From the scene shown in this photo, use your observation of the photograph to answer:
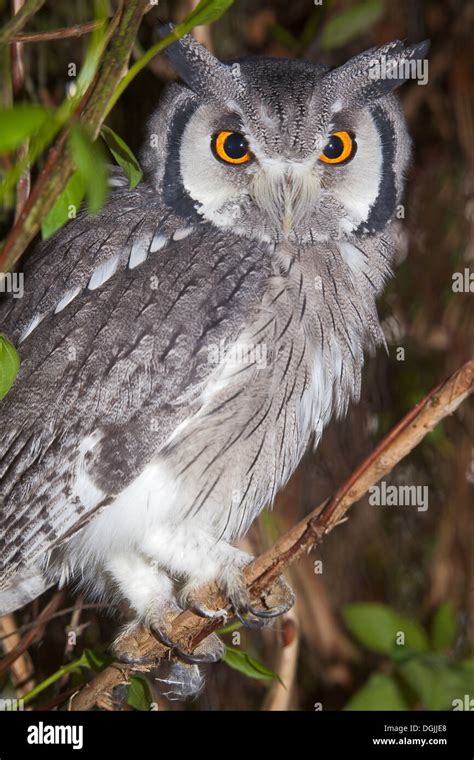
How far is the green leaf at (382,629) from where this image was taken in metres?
1.63

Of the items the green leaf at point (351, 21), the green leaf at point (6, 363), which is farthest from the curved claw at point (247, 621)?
the green leaf at point (351, 21)

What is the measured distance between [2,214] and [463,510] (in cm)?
172

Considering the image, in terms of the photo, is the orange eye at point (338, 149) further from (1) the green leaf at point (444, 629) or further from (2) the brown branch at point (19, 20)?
(1) the green leaf at point (444, 629)

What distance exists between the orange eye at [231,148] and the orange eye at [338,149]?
5.0 inches

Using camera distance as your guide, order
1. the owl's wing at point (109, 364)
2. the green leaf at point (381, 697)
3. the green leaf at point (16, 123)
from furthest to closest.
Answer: the green leaf at point (381, 697) < the owl's wing at point (109, 364) < the green leaf at point (16, 123)

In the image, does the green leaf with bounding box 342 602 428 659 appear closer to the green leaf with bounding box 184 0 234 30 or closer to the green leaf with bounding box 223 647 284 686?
the green leaf with bounding box 223 647 284 686

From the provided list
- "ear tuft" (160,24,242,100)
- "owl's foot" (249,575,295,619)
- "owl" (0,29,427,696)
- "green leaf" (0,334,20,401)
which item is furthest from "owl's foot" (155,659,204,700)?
"ear tuft" (160,24,242,100)

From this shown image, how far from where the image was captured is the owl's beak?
134 cm

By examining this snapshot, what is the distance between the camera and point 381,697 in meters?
1.62

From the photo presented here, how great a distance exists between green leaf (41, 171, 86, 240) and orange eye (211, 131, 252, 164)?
0.34 meters

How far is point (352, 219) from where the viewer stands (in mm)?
1494

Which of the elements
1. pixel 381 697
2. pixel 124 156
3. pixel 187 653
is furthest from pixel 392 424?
pixel 124 156
